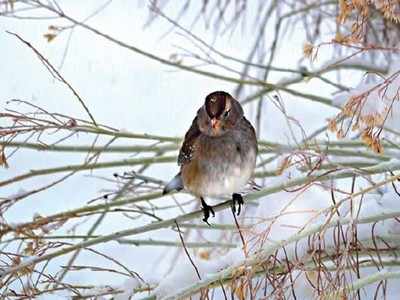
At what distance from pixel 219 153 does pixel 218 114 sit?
9cm

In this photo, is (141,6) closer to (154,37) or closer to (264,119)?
(154,37)

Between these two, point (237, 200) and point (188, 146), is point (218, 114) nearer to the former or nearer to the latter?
point (188, 146)

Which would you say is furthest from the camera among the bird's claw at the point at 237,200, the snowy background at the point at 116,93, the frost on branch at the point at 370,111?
the snowy background at the point at 116,93

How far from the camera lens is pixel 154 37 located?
15.5ft

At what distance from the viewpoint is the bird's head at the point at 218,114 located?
2113mm

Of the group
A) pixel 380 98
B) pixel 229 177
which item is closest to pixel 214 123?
pixel 229 177

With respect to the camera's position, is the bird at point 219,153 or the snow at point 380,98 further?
the bird at point 219,153

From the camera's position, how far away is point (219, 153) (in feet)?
6.93

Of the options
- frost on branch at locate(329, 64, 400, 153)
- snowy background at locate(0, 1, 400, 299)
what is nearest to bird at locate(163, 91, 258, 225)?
frost on branch at locate(329, 64, 400, 153)

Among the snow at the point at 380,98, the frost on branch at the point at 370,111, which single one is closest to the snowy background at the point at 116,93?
the snow at the point at 380,98

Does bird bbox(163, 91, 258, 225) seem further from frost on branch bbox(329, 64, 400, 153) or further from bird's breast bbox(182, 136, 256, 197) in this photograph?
frost on branch bbox(329, 64, 400, 153)

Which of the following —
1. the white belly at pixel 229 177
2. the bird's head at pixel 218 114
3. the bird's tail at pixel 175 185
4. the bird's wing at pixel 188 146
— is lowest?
the white belly at pixel 229 177

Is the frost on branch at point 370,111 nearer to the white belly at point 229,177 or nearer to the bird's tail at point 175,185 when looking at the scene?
the white belly at point 229,177

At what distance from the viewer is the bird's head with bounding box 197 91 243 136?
2113 mm
